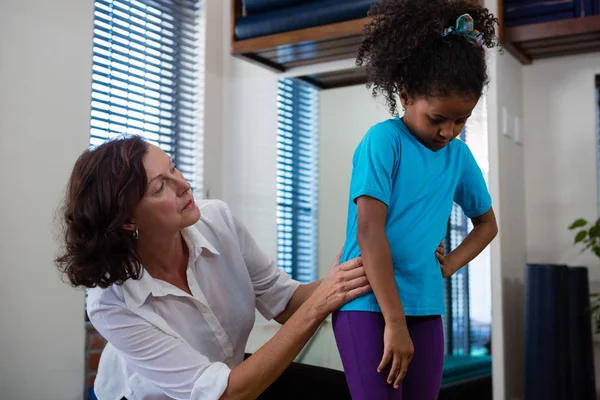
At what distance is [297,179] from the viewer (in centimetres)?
257

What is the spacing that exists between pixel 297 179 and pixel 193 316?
1.17m

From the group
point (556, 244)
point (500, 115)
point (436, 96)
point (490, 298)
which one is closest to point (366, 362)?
point (436, 96)

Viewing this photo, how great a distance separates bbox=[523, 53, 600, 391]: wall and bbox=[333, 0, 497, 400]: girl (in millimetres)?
1377

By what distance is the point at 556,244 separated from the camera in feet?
8.04

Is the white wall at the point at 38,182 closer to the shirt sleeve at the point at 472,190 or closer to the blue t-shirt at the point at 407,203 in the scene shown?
the blue t-shirt at the point at 407,203

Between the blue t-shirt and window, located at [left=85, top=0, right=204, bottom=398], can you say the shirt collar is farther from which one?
window, located at [left=85, top=0, right=204, bottom=398]

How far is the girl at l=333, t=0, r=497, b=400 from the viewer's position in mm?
1092

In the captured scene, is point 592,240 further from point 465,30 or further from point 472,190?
point 465,30

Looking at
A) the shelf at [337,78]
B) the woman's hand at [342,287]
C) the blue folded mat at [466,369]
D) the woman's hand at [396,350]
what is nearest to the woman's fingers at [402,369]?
the woman's hand at [396,350]

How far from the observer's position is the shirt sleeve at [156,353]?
4.36 feet

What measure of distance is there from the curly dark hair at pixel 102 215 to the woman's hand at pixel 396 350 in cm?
56

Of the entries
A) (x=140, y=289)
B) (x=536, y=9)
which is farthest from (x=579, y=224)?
(x=140, y=289)

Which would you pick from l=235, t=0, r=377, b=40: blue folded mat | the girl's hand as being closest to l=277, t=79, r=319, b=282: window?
l=235, t=0, r=377, b=40: blue folded mat

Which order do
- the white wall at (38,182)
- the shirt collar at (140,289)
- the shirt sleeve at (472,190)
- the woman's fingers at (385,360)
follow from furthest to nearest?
the white wall at (38,182)
the shirt collar at (140,289)
the shirt sleeve at (472,190)
the woman's fingers at (385,360)
